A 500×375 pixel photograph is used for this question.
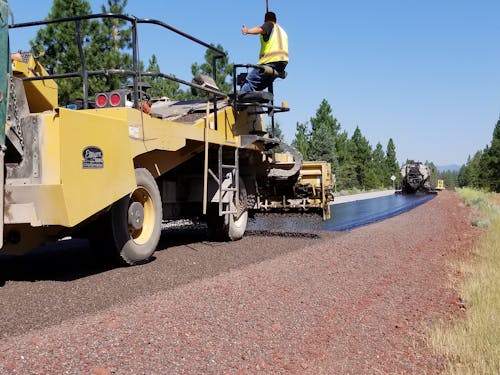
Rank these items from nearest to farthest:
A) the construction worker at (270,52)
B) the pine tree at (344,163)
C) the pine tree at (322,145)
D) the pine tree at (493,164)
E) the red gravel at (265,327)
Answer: the red gravel at (265,327) → the construction worker at (270,52) → the pine tree at (322,145) → the pine tree at (344,163) → the pine tree at (493,164)

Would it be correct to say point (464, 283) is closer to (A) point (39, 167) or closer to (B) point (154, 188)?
(B) point (154, 188)

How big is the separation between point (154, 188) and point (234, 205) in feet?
7.09

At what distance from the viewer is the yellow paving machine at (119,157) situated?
201 inches

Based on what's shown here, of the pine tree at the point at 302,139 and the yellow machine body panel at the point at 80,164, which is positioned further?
the pine tree at the point at 302,139

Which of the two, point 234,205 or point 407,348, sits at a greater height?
point 234,205

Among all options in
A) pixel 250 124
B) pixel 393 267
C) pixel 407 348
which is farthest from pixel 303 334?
pixel 250 124

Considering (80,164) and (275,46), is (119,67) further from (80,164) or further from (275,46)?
(80,164)

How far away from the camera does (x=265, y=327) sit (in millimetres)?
4391

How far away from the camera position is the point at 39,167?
5.11 m

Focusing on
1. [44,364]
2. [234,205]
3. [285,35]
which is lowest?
[44,364]

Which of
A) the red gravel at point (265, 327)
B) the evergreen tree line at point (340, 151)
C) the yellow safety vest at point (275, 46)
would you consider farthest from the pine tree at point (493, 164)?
the red gravel at point (265, 327)

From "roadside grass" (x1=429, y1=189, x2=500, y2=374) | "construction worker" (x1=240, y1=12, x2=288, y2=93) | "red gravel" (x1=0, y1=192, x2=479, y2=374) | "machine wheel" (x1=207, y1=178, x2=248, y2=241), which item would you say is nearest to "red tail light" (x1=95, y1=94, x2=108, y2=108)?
"red gravel" (x1=0, y1=192, x2=479, y2=374)

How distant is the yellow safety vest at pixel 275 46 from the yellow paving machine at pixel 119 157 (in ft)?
1.89

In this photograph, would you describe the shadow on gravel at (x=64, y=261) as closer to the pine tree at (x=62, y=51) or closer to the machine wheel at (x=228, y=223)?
the machine wheel at (x=228, y=223)
